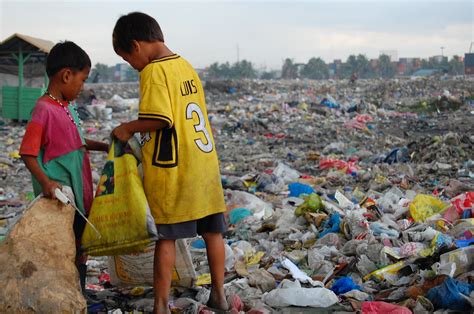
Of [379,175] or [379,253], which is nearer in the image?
[379,253]

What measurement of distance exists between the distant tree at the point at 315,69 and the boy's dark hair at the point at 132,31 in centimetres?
7015

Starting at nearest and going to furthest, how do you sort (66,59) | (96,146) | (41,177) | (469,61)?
1. (41,177)
2. (66,59)
3. (96,146)
4. (469,61)

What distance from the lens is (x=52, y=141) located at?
9.07 feet

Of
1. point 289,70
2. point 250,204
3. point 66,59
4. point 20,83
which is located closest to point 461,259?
point 66,59

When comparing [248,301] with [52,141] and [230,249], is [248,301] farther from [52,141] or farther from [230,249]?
[52,141]

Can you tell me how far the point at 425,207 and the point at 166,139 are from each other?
300 cm

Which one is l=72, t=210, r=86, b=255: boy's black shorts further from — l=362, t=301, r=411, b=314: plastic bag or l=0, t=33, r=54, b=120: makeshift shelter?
l=0, t=33, r=54, b=120: makeshift shelter

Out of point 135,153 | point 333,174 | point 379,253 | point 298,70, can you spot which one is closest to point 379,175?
point 333,174

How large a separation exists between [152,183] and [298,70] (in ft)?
244

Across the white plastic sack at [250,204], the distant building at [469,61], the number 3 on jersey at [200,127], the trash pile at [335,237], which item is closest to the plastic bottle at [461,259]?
the trash pile at [335,237]

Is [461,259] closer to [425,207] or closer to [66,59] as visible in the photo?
[425,207]

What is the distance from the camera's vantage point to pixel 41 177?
267cm

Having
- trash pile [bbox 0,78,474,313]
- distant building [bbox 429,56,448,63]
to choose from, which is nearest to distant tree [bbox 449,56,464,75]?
distant building [bbox 429,56,448,63]

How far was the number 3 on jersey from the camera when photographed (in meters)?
2.73
